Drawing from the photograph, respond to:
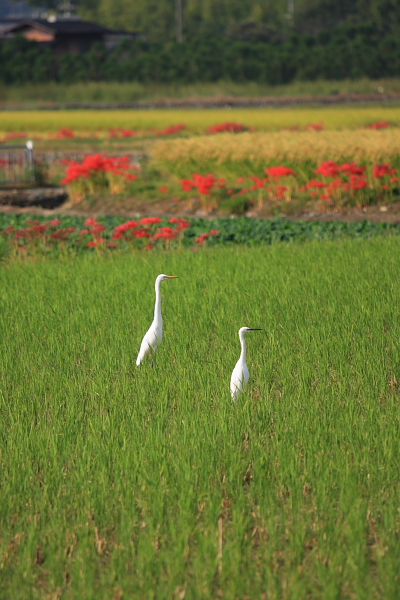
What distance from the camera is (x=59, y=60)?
42812 millimetres

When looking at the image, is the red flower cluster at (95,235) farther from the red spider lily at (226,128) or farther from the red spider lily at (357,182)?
the red spider lily at (226,128)

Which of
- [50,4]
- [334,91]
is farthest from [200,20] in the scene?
[334,91]

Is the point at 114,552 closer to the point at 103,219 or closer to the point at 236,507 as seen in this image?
the point at 236,507

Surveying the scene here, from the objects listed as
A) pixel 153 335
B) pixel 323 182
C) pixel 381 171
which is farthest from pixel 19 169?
pixel 153 335

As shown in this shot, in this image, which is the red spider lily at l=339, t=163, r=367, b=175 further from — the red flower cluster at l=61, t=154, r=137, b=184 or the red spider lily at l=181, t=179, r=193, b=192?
the red flower cluster at l=61, t=154, r=137, b=184

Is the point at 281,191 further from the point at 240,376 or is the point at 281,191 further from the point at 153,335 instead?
the point at 240,376

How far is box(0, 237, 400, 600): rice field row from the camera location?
3.31m

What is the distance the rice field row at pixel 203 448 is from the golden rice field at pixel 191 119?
17897mm

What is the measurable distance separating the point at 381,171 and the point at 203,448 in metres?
10.8

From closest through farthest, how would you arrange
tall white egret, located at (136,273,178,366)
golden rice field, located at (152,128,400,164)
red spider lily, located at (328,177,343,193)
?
tall white egret, located at (136,273,178,366)
red spider lily, located at (328,177,343,193)
golden rice field, located at (152,128,400,164)

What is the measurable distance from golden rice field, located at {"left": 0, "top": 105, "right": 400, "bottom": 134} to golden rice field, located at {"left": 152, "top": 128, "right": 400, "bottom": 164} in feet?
21.0

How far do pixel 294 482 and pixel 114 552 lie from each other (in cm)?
94

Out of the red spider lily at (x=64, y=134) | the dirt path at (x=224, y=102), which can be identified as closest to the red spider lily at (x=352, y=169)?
the red spider lily at (x=64, y=134)

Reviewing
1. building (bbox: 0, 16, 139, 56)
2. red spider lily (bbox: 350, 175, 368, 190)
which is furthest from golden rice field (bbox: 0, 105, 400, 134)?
building (bbox: 0, 16, 139, 56)
